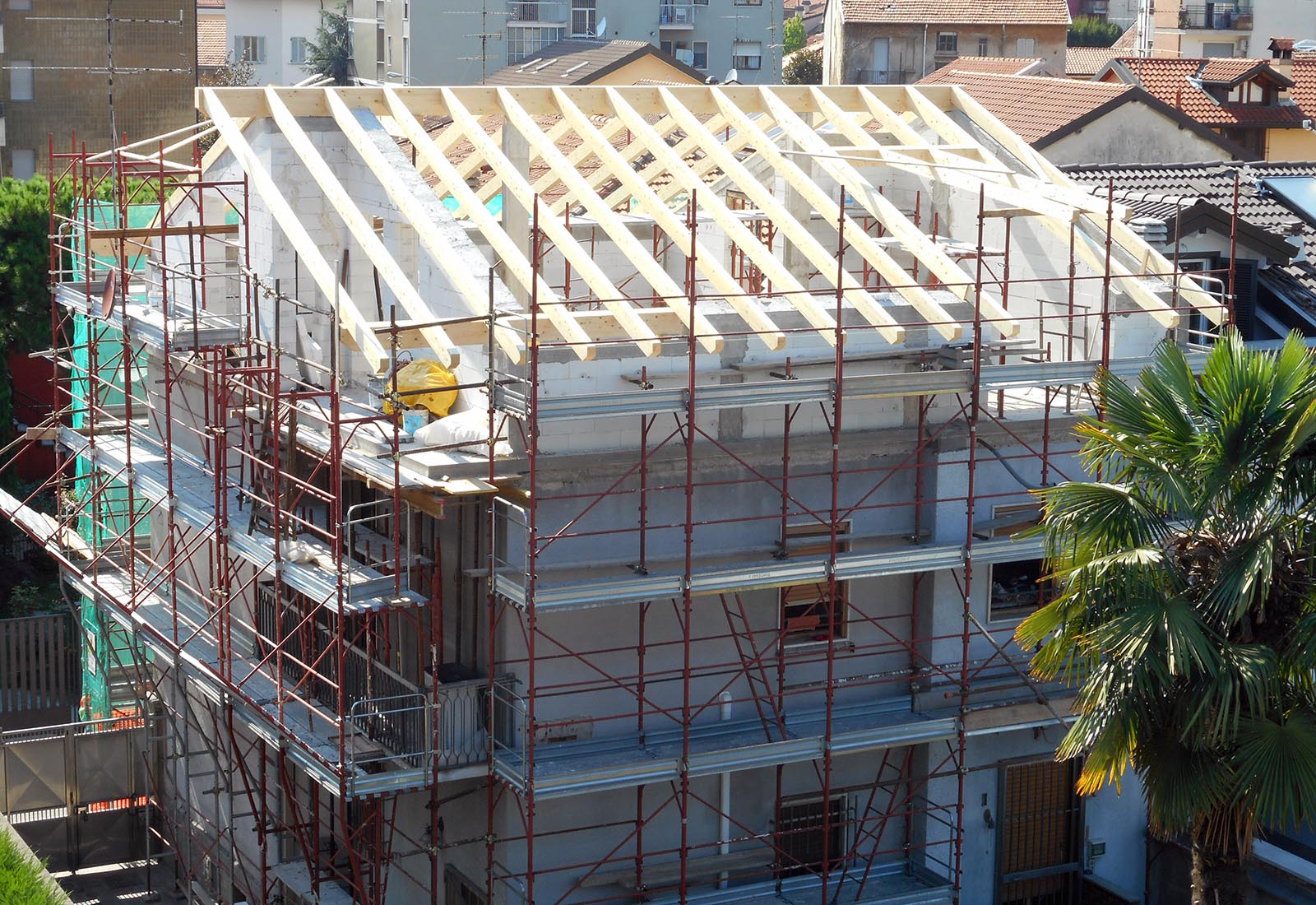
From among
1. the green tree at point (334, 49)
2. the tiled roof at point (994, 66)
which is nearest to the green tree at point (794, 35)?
the green tree at point (334, 49)

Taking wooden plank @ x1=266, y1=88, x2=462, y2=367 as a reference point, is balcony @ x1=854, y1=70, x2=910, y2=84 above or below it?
above

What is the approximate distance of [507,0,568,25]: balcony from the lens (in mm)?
63812

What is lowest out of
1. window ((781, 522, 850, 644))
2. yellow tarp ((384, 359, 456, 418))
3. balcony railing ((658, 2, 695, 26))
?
window ((781, 522, 850, 644))

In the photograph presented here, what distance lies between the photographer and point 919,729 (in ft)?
68.0

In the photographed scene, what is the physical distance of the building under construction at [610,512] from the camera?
1928cm

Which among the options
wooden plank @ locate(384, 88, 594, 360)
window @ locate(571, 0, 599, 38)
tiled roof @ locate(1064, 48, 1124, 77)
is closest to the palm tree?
wooden plank @ locate(384, 88, 594, 360)

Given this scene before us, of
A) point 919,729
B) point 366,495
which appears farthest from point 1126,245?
point 366,495

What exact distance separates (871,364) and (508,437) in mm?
4310

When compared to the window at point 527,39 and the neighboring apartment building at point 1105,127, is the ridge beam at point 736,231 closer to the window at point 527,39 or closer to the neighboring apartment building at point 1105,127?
the neighboring apartment building at point 1105,127

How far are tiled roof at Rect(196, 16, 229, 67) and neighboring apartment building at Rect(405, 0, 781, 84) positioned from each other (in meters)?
12.8

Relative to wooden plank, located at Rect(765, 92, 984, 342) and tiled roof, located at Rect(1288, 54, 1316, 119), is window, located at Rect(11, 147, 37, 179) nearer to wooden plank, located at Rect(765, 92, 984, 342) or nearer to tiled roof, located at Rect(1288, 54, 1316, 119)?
wooden plank, located at Rect(765, 92, 984, 342)

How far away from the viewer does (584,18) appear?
6594 cm

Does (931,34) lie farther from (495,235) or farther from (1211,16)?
(495,235)

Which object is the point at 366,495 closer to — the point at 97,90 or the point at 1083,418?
the point at 1083,418
